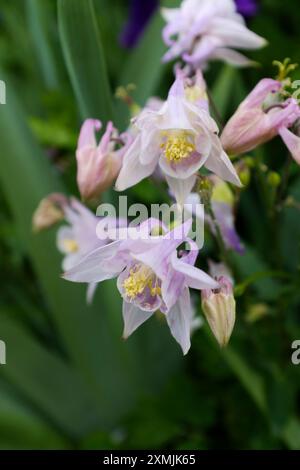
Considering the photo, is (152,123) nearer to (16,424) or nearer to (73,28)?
(73,28)

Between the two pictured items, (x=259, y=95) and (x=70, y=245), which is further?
(x=70, y=245)

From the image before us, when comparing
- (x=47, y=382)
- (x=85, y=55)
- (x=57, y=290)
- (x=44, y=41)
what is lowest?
(x=47, y=382)

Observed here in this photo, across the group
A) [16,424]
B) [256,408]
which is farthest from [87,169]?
[16,424]

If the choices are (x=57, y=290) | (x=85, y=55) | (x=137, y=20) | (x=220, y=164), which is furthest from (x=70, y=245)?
(x=137, y=20)

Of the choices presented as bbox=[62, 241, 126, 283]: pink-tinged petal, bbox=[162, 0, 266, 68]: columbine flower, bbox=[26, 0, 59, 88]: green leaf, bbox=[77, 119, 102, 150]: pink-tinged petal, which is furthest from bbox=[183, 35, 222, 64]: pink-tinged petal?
bbox=[26, 0, 59, 88]: green leaf

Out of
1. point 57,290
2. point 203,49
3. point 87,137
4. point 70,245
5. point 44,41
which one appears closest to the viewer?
point 87,137

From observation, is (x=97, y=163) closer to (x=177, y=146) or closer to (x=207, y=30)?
(x=177, y=146)

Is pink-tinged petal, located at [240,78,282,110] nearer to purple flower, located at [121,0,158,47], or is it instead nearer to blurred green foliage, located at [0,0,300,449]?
blurred green foliage, located at [0,0,300,449]
